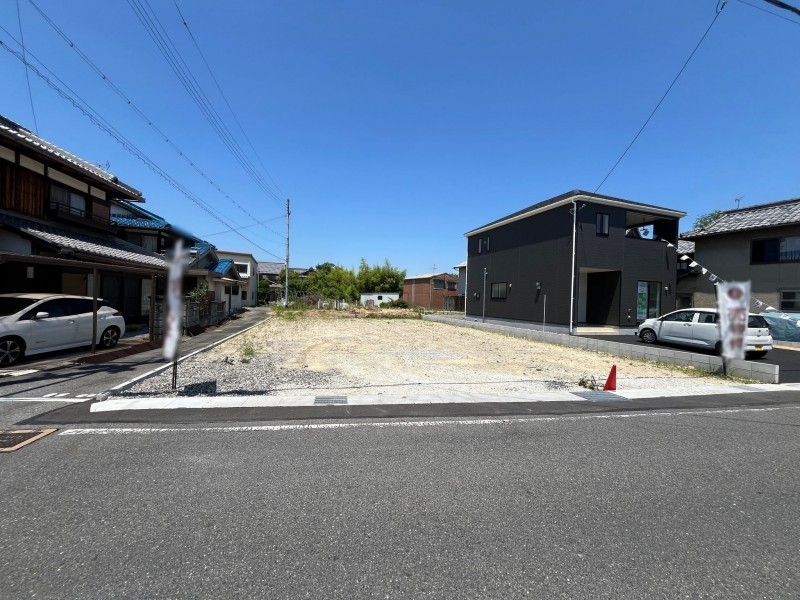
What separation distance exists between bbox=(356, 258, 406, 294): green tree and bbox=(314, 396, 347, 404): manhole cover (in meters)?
46.9

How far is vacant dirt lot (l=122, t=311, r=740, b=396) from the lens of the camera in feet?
23.5

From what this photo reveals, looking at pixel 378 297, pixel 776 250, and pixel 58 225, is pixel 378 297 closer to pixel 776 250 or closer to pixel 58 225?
pixel 58 225

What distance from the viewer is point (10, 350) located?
8086 millimetres

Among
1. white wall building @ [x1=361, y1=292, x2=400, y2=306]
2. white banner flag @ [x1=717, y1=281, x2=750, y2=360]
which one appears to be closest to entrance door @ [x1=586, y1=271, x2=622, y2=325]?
white banner flag @ [x1=717, y1=281, x2=750, y2=360]

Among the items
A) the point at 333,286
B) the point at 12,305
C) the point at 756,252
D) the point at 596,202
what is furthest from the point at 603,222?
the point at 333,286

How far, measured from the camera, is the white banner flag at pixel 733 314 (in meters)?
1.21

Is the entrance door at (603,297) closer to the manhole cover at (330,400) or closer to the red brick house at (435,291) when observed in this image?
the manhole cover at (330,400)

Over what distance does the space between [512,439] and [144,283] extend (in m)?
17.8

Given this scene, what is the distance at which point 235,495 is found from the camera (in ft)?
10.4

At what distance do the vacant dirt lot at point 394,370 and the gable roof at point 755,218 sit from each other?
12.4 metres

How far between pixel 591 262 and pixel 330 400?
15.9m

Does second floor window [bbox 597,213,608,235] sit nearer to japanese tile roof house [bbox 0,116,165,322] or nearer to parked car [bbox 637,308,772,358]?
parked car [bbox 637,308,772,358]

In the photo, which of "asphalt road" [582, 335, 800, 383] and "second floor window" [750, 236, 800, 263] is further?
"second floor window" [750, 236, 800, 263]

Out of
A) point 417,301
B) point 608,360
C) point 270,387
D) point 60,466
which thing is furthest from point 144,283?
point 417,301
